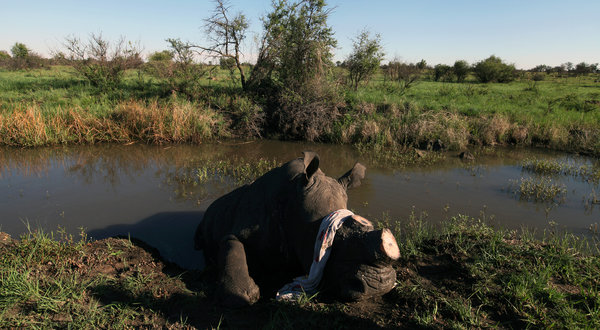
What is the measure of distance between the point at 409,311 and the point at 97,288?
283cm

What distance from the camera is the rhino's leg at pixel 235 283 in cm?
289

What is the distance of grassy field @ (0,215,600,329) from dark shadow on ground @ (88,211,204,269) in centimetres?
53

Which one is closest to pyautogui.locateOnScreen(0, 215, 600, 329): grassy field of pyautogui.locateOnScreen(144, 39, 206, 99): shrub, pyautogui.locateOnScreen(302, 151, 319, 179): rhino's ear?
pyautogui.locateOnScreen(302, 151, 319, 179): rhino's ear

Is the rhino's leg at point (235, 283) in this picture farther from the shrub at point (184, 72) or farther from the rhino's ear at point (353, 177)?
the shrub at point (184, 72)

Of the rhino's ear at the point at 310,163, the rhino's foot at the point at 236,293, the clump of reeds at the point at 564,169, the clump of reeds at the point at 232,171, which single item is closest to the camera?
the rhino's foot at the point at 236,293

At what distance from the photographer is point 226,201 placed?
4.25m

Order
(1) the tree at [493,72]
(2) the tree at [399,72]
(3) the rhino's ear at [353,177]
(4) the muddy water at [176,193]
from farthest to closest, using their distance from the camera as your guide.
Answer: (1) the tree at [493,72] < (2) the tree at [399,72] < (4) the muddy water at [176,193] < (3) the rhino's ear at [353,177]

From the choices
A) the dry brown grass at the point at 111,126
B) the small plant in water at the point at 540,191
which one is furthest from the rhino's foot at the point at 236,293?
the dry brown grass at the point at 111,126

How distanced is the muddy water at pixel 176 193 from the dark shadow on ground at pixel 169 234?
0.05ft

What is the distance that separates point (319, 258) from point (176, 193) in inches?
186

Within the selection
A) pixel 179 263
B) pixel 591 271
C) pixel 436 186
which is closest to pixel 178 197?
pixel 179 263

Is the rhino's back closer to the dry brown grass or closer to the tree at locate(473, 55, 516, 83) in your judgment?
the dry brown grass

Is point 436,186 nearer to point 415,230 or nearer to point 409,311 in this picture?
point 415,230

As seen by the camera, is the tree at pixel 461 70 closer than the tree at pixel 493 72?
No
